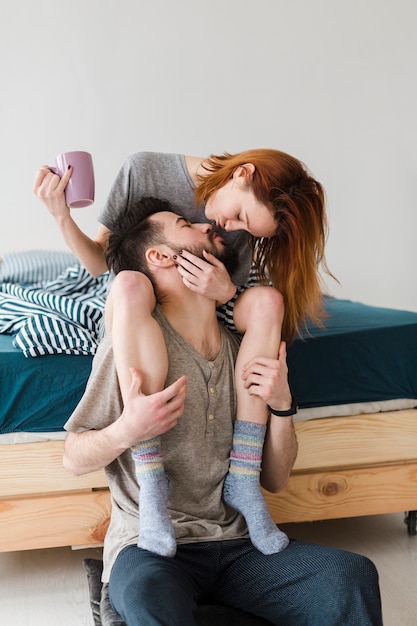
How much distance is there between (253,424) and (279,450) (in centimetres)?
8

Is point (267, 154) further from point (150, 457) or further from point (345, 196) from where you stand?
point (345, 196)

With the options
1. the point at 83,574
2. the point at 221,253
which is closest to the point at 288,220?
the point at 221,253

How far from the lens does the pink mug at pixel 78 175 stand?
5.09 ft

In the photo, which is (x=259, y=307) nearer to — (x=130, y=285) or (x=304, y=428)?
(x=130, y=285)

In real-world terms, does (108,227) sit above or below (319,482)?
above

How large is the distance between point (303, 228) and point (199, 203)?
0.28 m

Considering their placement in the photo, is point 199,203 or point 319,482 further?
point 319,482

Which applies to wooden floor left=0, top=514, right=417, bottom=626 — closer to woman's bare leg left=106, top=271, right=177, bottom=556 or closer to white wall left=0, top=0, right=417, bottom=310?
woman's bare leg left=106, top=271, right=177, bottom=556

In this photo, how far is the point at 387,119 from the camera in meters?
3.31

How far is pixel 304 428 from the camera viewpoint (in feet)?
5.88

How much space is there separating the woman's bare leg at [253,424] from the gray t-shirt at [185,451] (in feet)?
0.11

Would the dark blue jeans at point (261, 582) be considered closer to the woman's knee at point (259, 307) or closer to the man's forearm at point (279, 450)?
the man's forearm at point (279, 450)

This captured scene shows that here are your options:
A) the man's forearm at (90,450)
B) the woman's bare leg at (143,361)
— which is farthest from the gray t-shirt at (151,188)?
the man's forearm at (90,450)

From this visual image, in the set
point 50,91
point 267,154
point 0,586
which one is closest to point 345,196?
point 50,91
